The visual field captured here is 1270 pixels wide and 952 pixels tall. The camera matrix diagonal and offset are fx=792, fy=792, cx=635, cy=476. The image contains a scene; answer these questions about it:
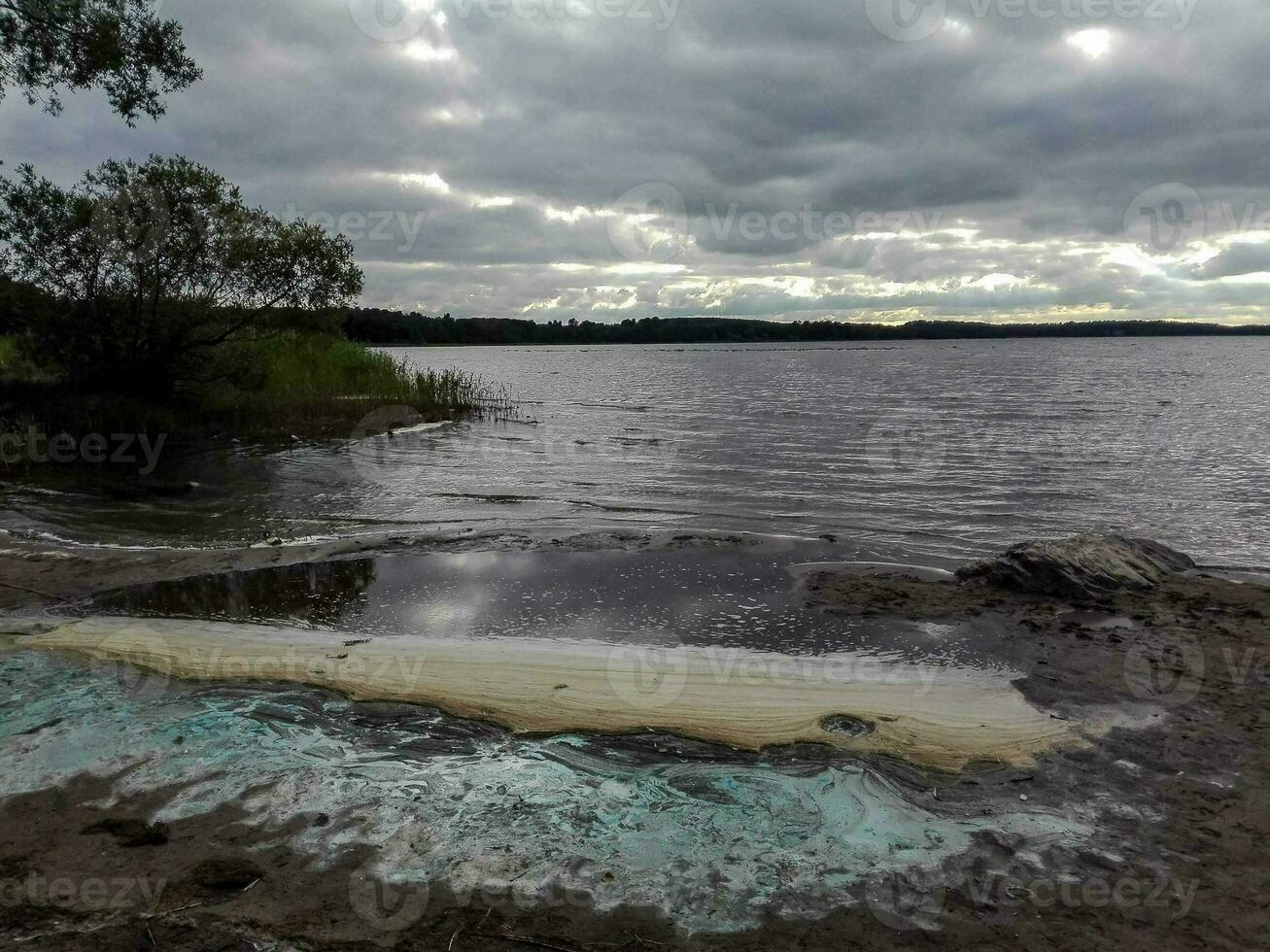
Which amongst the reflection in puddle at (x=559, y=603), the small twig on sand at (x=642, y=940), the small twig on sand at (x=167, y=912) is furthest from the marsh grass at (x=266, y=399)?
the small twig on sand at (x=642, y=940)

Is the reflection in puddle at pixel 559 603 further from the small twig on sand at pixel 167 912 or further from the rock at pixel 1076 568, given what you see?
the small twig on sand at pixel 167 912

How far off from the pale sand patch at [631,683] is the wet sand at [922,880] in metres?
0.45

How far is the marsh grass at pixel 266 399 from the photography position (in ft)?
66.9

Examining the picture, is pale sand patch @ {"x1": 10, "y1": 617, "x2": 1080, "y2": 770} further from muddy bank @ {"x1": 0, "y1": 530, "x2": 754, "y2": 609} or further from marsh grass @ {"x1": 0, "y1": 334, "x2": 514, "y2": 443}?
marsh grass @ {"x1": 0, "y1": 334, "x2": 514, "y2": 443}

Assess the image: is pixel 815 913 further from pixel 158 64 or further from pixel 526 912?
pixel 158 64

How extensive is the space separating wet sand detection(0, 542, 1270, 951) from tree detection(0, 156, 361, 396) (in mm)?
20243

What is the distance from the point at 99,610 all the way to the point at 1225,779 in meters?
9.32

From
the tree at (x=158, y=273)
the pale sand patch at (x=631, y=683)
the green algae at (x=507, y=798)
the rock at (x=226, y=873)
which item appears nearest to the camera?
the rock at (x=226, y=873)

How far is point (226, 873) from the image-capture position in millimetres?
3498

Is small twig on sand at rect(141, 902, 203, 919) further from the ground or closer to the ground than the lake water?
further from the ground

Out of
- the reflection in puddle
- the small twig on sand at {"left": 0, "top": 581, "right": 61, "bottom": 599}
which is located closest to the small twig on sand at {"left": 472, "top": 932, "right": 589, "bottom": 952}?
the reflection in puddle

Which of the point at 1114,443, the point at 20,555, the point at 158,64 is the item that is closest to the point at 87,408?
the point at 158,64

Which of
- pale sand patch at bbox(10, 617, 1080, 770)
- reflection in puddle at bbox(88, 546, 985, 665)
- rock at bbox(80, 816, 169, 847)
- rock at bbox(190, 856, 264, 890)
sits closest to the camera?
rock at bbox(190, 856, 264, 890)

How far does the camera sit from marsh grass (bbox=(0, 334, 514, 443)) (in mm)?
20406
